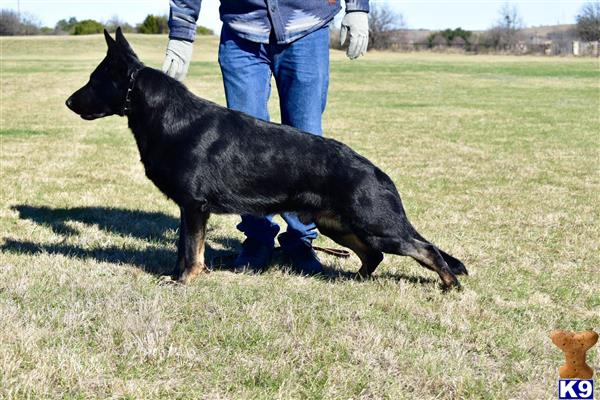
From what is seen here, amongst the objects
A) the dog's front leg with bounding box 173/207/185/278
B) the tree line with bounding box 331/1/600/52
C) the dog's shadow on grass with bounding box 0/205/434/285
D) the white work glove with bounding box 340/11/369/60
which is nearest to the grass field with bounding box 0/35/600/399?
the dog's shadow on grass with bounding box 0/205/434/285

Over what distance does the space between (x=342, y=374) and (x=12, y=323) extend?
1533 millimetres

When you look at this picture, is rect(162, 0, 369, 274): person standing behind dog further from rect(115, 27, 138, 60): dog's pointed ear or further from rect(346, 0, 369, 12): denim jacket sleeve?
rect(115, 27, 138, 60): dog's pointed ear

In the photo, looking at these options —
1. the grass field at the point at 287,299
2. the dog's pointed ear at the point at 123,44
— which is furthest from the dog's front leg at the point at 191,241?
the dog's pointed ear at the point at 123,44

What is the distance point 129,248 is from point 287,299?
1.93 meters

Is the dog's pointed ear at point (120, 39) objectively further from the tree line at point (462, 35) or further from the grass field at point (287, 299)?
the tree line at point (462, 35)

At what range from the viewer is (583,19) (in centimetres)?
8175

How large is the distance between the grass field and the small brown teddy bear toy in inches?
26.9

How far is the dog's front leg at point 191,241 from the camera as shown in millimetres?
4395

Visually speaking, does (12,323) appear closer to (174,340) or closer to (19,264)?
(174,340)

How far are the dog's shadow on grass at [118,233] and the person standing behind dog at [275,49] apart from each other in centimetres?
60

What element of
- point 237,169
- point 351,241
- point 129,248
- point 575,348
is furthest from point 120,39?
point 575,348

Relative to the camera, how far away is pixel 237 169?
4.41 meters

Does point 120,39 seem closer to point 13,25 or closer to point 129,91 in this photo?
point 129,91

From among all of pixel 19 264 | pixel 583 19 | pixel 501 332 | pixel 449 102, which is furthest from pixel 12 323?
pixel 583 19
